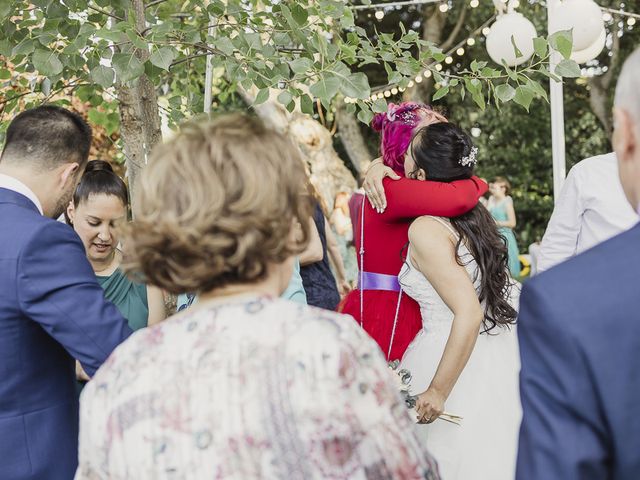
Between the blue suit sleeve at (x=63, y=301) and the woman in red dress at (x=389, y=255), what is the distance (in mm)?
1104

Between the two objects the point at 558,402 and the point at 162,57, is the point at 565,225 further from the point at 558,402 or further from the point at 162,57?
the point at 558,402

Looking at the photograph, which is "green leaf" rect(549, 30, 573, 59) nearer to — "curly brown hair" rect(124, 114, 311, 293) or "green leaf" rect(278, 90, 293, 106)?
"green leaf" rect(278, 90, 293, 106)

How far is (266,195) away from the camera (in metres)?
1.24

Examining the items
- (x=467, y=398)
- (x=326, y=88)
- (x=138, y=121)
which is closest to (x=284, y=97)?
(x=326, y=88)

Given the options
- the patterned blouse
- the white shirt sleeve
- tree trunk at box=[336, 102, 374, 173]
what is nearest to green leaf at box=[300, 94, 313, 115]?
the white shirt sleeve

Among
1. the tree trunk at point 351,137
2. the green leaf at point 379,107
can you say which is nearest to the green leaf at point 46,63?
the green leaf at point 379,107

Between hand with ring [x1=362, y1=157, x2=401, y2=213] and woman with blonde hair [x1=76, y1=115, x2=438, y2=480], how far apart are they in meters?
1.30

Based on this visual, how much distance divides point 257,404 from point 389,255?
1584 mm

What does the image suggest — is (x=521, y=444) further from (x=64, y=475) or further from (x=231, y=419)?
(x=64, y=475)

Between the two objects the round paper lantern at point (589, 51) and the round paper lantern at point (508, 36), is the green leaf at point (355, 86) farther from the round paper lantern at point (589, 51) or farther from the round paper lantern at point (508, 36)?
the round paper lantern at point (589, 51)

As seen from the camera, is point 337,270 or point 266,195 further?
point 337,270

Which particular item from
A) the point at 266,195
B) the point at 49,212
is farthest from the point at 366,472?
the point at 49,212

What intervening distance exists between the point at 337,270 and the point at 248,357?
524 centimetres

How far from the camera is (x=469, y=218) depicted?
2.57 m
